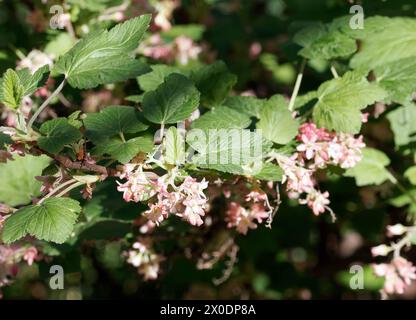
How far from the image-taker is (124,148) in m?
1.55

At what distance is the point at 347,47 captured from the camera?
1.92 m

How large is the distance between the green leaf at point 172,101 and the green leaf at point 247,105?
0.28 metres

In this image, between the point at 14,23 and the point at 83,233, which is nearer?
the point at 83,233

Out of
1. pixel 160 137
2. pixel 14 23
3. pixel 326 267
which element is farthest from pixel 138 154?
pixel 326 267

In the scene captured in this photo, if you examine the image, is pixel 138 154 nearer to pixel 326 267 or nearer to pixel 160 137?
pixel 160 137

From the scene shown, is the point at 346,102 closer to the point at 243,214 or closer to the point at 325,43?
the point at 325,43

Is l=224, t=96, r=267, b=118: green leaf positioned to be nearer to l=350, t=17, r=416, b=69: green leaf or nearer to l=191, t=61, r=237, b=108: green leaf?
l=191, t=61, r=237, b=108: green leaf

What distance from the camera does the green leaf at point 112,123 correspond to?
1609 millimetres

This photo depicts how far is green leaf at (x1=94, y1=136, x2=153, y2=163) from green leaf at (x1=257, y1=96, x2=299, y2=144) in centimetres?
34

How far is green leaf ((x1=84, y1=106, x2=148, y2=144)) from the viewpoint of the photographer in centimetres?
161

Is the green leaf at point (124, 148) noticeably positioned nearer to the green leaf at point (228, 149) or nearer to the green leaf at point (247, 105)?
the green leaf at point (228, 149)

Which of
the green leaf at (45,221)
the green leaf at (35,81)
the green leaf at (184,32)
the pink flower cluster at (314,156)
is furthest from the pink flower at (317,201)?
the green leaf at (184,32)

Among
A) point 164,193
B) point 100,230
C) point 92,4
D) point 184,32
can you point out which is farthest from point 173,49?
point 164,193
